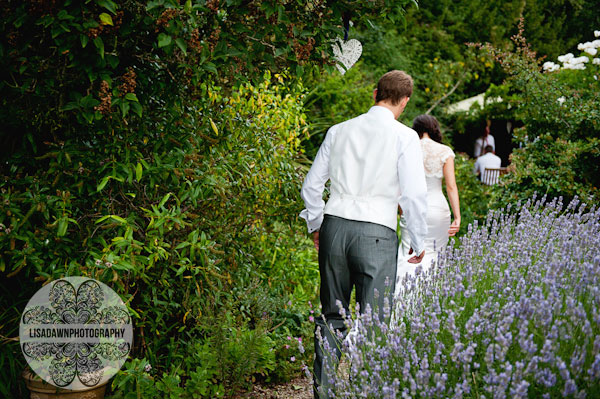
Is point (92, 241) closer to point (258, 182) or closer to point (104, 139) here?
point (104, 139)

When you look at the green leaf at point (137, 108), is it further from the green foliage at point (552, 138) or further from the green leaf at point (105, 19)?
the green foliage at point (552, 138)

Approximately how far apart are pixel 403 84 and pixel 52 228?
206 cm

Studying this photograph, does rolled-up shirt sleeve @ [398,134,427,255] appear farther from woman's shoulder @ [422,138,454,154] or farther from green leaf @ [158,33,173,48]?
woman's shoulder @ [422,138,454,154]

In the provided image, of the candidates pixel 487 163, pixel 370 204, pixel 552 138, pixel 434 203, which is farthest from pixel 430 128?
pixel 487 163

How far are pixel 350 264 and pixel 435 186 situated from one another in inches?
104

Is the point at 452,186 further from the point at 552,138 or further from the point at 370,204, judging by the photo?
the point at 370,204

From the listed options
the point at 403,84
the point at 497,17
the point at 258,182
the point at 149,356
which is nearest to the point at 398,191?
the point at 403,84

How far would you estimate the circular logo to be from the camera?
9.36ft

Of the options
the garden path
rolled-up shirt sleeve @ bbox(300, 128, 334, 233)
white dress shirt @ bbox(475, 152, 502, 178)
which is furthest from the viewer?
white dress shirt @ bbox(475, 152, 502, 178)

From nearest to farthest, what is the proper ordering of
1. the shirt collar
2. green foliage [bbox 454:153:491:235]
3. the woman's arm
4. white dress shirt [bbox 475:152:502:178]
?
the shirt collar, the woman's arm, green foliage [bbox 454:153:491:235], white dress shirt [bbox 475:152:502:178]

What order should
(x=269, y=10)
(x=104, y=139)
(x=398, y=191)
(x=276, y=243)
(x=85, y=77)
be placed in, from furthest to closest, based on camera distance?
(x=276, y=243) < (x=398, y=191) < (x=104, y=139) < (x=85, y=77) < (x=269, y=10)

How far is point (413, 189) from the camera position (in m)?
3.14

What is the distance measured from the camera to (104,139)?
2.95 m

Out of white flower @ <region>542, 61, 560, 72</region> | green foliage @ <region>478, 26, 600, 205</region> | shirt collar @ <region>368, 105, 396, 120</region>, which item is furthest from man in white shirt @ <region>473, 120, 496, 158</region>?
shirt collar @ <region>368, 105, 396, 120</region>
